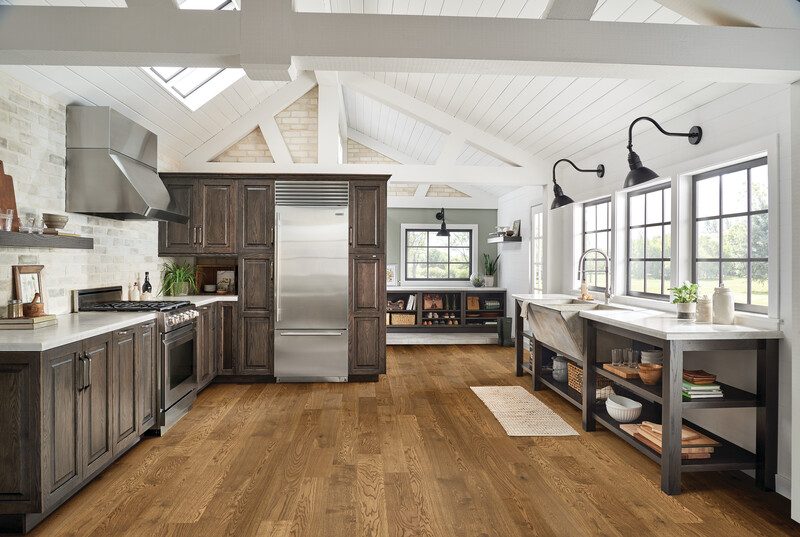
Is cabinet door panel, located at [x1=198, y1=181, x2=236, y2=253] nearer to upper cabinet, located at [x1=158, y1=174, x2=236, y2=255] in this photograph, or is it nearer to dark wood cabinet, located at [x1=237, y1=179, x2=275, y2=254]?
upper cabinet, located at [x1=158, y1=174, x2=236, y2=255]

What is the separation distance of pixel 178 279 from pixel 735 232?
5118 millimetres

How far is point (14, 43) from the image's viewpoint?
92.2 inches

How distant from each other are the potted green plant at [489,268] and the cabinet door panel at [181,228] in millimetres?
4781

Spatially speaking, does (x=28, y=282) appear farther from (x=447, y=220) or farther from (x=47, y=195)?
(x=447, y=220)

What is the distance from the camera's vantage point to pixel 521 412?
13.5 ft

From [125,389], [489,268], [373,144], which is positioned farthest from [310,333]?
[373,144]

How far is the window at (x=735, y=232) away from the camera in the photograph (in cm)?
293

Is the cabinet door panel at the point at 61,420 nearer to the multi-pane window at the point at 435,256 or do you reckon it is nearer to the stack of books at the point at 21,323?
the stack of books at the point at 21,323

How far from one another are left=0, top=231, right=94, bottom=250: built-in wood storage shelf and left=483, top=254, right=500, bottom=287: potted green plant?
19.5 ft

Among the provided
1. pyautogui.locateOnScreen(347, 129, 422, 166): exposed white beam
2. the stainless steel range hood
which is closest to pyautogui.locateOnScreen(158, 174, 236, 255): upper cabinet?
the stainless steel range hood

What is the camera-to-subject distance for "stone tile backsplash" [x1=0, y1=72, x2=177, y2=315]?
3.01 meters

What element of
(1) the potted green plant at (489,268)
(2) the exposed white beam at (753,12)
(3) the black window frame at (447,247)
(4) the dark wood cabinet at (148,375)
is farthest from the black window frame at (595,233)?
(4) the dark wood cabinet at (148,375)

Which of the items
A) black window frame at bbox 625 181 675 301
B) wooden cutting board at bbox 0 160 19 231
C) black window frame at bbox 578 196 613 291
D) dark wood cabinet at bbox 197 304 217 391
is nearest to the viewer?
wooden cutting board at bbox 0 160 19 231

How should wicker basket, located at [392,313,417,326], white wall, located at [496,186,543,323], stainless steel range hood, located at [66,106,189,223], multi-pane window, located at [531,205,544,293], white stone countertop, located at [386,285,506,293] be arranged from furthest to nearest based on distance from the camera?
wicker basket, located at [392,313,417,326], white stone countertop, located at [386,285,506,293], white wall, located at [496,186,543,323], multi-pane window, located at [531,205,544,293], stainless steel range hood, located at [66,106,189,223]
